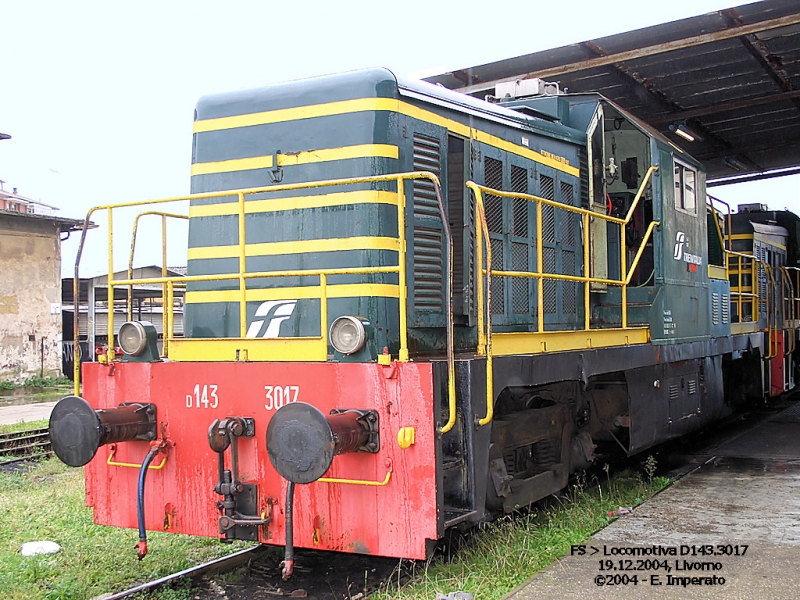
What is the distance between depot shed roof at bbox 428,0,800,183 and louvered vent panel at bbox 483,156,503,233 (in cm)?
294

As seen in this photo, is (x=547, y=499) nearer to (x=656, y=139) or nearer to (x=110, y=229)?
(x=656, y=139)

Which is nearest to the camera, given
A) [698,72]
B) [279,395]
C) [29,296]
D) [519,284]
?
[279,395]

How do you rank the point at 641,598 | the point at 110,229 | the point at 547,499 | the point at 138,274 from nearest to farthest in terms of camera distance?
the point at 641,598 → the point at 110,229 → the point at 547,499 → the point at 138,274

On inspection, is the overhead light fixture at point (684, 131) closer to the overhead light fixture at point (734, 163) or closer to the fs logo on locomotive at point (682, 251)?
the overhead light fixture at point (734, 163)

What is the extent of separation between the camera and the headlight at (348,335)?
437cm

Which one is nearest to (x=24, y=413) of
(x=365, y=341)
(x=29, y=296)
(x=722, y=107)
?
(x=29, y=296)

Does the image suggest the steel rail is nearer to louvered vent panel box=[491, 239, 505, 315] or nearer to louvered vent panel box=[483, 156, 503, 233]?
louvered vent panel box=[491, 239, 505, 315]

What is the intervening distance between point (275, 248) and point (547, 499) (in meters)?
3.05

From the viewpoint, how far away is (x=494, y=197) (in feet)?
18.9

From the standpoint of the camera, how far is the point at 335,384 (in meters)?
4.43

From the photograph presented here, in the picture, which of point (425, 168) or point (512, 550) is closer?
point (512, 550)

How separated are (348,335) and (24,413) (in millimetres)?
12267

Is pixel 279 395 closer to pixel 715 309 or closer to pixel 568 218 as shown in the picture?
pixel 568 218

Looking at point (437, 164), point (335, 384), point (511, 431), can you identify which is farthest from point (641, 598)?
point (437, 164)
